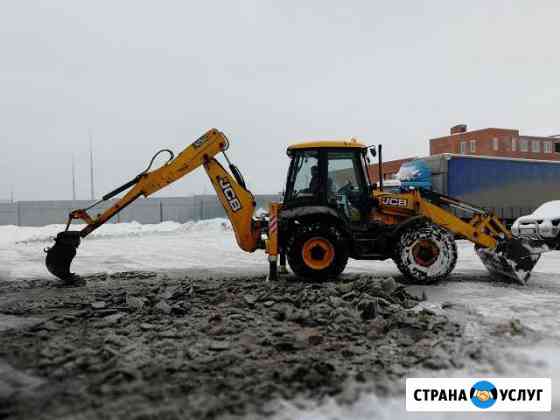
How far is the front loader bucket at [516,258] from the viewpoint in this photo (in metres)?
8.09

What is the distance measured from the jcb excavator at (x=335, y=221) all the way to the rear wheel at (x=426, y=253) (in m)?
0.02

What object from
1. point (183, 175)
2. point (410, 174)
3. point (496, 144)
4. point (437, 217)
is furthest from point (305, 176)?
point (496, 144)

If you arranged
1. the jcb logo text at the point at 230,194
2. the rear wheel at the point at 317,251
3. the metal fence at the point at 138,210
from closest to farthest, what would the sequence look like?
1. the rear wheel at the point at 317,251
2. the jcb logo text at the point at 230,194
3. the metal fence at the point at 138,210

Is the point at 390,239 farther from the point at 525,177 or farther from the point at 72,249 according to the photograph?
the point at 525,177

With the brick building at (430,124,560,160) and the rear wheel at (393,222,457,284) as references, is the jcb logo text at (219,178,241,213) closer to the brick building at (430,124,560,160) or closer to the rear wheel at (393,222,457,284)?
the rear wheel at (393,222,457,284)

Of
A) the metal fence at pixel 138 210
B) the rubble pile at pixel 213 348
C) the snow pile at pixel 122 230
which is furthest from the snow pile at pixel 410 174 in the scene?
the metal fence at pixel 138 210

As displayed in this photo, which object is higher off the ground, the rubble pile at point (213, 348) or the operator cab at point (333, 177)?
the operator cab at point (333, 177)

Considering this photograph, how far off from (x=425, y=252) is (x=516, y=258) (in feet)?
5.26

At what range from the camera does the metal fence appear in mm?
35688

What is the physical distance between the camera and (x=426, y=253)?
8.17 m

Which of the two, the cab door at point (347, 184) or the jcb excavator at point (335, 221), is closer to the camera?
the jcb excavator at point (335, 221)

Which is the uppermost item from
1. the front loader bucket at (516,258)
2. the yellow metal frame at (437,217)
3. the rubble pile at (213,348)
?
the yellow metal frame at (437,217)

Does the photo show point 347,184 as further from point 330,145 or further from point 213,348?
point 213,348

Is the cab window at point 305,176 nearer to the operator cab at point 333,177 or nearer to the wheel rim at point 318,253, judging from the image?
the operator cab at point 333,177
